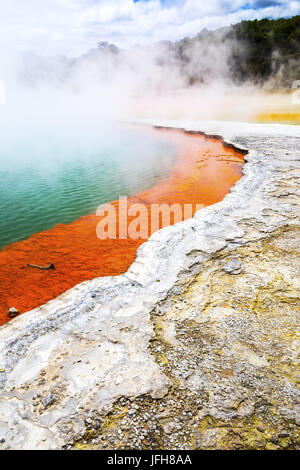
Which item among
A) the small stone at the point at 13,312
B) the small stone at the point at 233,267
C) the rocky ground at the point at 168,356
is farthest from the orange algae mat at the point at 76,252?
the small stone at the point at 233,267

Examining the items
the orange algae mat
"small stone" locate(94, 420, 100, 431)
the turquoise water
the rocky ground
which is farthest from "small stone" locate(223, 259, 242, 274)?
the turquoise water

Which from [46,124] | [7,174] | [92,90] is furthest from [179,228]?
[92,90]

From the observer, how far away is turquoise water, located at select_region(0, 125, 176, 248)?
4949mm

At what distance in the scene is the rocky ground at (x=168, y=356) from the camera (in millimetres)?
1438

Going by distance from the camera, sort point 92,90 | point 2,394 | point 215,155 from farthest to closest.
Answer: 1. point 92,90
2. point 215,155
3. point 2,394

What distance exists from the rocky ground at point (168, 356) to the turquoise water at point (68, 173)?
244 centimetres

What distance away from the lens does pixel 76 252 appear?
3.70m

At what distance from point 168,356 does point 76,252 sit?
226cm

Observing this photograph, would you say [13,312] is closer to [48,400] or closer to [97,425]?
[48,400]

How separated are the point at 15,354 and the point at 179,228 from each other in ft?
7.78

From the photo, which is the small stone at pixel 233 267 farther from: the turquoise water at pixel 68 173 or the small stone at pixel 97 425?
the turquoise water at pixel 68 173

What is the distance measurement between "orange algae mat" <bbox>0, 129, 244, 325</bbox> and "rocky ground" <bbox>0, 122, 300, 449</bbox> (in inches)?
20.2
